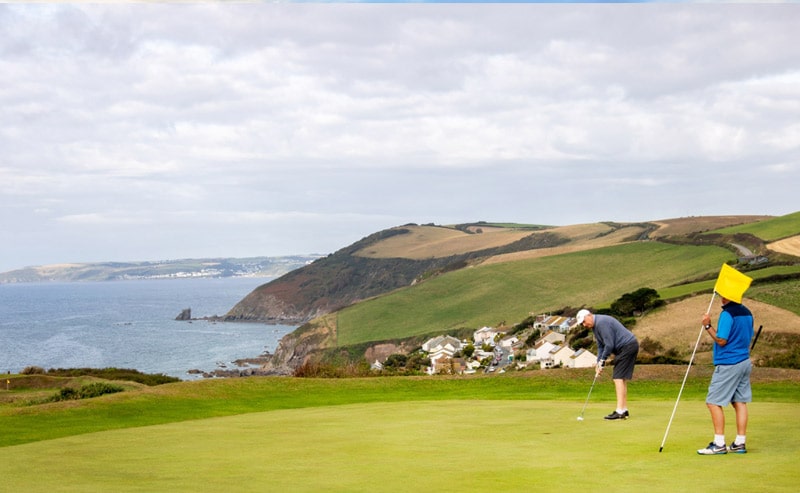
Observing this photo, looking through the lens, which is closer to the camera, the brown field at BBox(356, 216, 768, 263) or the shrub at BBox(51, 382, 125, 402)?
the shrub at BBox(51, 382, 125, 402)

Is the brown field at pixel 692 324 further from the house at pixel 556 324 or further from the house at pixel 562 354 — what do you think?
the house at pixel 556 324

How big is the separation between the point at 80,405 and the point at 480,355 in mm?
50470

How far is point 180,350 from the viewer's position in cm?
11569

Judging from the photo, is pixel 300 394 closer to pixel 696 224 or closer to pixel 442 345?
pixel 442 345

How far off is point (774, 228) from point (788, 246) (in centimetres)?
1659

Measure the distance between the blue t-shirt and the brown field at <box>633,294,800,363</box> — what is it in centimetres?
3561

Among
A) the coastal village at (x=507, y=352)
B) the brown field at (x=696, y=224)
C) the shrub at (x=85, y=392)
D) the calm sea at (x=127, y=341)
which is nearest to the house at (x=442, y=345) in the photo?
the coastal village at (x=507, y=352)

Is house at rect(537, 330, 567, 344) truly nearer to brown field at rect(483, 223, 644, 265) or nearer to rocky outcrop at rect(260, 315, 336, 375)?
rocky outcrop at rect(260, 315, 336, 375)

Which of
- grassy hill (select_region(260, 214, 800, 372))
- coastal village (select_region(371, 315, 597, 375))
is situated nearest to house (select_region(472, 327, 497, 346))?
coastal village (select_region(371, 315, 597, 375))

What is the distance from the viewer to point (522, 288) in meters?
109

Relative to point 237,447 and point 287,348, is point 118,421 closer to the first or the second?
point 237,447

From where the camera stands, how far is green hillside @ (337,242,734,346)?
9519 centimetres

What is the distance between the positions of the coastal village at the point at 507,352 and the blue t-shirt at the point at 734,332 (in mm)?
36502

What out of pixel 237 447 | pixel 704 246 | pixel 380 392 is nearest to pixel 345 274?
pixel 704 246
